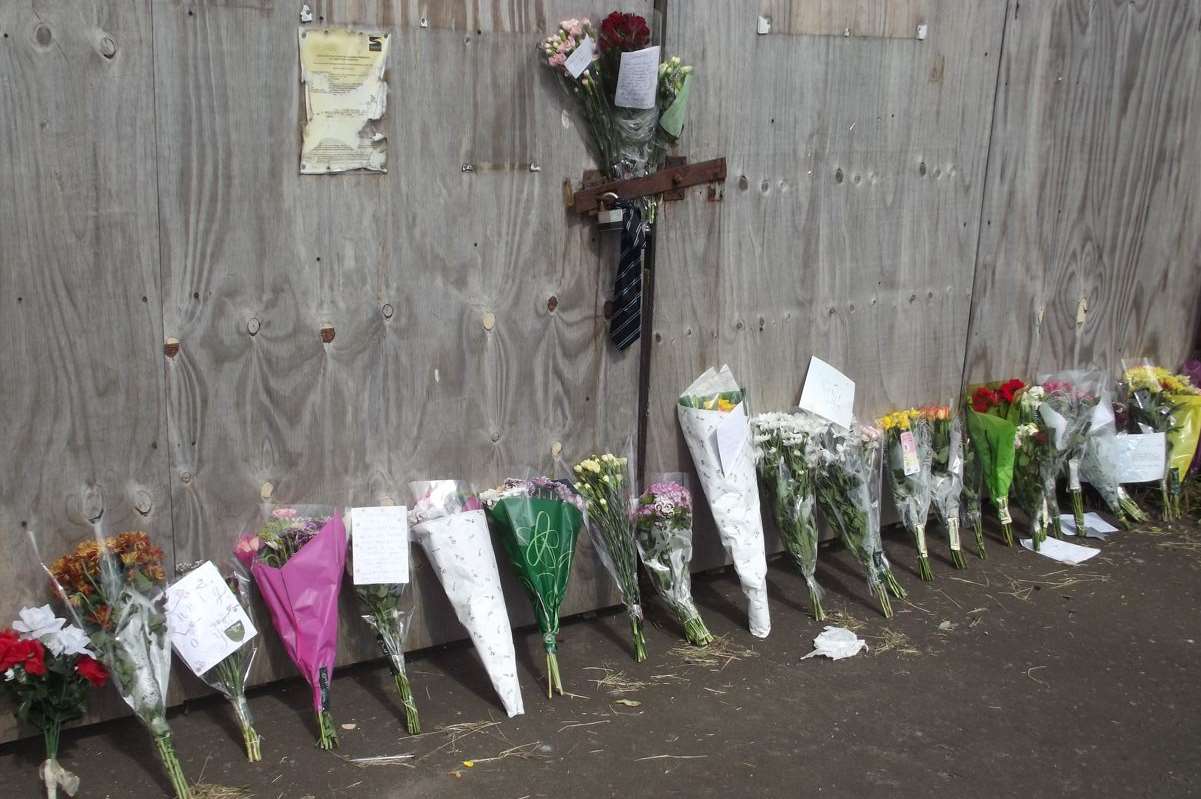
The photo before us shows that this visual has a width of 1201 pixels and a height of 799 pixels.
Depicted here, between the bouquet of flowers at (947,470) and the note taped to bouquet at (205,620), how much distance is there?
2.77m

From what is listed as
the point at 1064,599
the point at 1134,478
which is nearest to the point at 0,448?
the point at 1064,599

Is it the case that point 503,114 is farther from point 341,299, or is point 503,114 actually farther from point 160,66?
point 160,66

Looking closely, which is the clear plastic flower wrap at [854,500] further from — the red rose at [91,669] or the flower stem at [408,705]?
the red rose at [91,669]

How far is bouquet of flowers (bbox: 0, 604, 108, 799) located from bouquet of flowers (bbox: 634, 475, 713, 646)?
5.70 ft

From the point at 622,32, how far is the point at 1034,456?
2621mm

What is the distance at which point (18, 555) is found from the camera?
3064 mm

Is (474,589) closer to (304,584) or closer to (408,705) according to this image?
(408,705)

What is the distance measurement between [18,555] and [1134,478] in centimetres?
450

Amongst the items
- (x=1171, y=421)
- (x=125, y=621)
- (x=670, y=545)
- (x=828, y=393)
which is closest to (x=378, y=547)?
(x=125, y=621)

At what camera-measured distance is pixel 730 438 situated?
13.3 ft

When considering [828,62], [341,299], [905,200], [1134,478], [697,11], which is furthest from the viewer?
[1134,478]

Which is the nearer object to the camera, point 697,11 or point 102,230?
point 102,230

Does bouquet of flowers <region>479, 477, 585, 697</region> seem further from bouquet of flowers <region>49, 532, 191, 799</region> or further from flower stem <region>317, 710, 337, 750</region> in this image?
bouquet of flowers <region>49, 532, 191, 799</region>

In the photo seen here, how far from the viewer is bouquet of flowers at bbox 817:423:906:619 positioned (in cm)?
426
